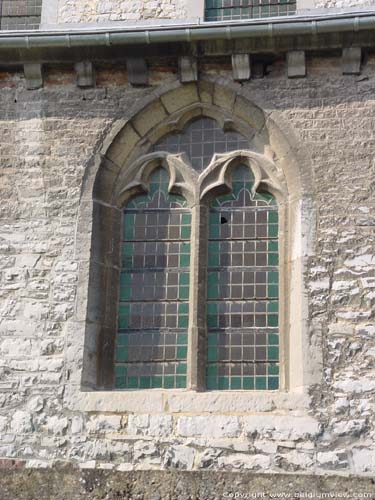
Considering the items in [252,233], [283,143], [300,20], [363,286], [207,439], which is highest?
[300,20]

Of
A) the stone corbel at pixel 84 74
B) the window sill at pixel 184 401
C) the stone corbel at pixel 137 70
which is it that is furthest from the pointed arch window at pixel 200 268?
the stone corbel at pixel 84 74

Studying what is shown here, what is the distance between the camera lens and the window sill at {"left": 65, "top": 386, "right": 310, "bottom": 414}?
27.8ft

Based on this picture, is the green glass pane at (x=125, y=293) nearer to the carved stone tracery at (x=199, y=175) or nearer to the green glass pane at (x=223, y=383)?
the carved stone tracery at (x=199, y=175)

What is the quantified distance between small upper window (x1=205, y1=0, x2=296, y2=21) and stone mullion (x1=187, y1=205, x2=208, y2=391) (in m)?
2.11

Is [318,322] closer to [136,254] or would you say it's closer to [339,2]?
[136,254]

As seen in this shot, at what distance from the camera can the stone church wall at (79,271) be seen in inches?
328

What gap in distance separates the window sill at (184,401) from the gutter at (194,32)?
3280mm

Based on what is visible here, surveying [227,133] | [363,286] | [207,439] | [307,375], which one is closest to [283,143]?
[227,133]

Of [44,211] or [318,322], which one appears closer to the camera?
[318,322]

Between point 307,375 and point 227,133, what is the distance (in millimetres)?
2623

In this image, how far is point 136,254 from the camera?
946 centimetres

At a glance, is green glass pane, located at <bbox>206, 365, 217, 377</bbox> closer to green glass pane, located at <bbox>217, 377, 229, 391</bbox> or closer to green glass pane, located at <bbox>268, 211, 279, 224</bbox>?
green glass pane, located at <bbox>217, 377, 229, 391</bbox>

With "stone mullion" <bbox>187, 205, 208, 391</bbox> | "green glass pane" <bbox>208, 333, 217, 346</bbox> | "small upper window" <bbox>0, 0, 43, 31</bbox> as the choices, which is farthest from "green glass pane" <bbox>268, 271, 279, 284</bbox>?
"small upper window" <bbox>0, 0, 43, 31</bbox>

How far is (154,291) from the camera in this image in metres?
9.30
